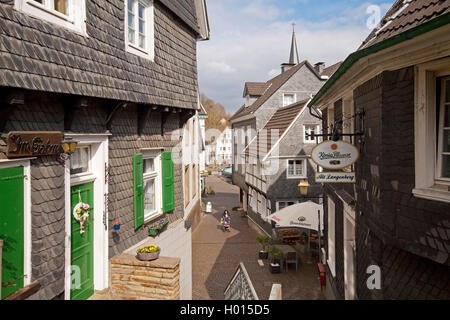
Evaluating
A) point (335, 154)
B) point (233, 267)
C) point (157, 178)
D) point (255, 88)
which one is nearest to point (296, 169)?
point (233, 267)

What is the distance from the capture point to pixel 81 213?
6043 mm

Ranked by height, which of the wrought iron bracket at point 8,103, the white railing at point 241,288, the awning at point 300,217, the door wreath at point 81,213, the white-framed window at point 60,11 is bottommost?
the awning at point 300,217

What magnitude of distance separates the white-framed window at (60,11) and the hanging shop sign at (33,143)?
156 centimetres

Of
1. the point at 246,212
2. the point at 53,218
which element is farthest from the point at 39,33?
the point at 246,212

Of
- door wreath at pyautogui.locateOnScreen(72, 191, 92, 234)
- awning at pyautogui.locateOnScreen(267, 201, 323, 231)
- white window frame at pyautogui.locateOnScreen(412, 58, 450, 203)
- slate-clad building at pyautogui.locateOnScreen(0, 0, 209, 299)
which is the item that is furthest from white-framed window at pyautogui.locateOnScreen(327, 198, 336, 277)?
door wreath at pyautogui.locateOnScreen(72, 191, 92, 234)

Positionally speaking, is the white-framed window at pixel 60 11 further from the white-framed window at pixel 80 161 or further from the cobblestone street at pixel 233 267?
the cobblestone street at pixel 233 267

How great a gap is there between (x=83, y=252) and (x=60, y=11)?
3853 mm

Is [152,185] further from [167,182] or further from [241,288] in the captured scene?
[241,288]

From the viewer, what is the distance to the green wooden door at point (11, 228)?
14.6 feet

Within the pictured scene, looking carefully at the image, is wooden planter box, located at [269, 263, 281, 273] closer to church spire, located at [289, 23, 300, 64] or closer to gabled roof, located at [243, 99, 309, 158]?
gabled roof, located at [243, 99, 309, 158]

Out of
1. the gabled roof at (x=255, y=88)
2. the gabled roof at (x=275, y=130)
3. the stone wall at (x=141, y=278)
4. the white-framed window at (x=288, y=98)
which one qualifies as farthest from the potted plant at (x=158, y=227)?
the gabled roof at (x=255, y=88)

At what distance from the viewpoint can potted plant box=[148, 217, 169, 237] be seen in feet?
26.9

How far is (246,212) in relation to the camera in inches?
1078
